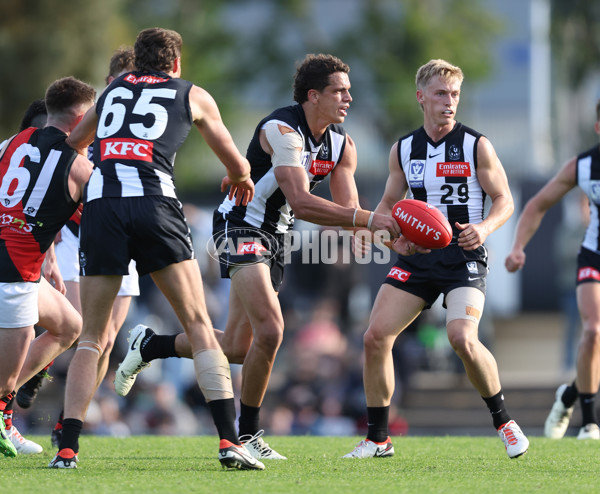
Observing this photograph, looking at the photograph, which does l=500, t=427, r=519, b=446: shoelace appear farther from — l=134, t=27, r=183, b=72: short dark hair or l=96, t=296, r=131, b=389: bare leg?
l=134, t=27, r=183, b=72: short dark hair

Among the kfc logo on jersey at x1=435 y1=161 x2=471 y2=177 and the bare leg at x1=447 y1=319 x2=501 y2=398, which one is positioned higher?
the kfc logo on jersey at x1=435 y1=161 x2=471 y2=177

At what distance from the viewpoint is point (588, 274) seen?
25.3 ft

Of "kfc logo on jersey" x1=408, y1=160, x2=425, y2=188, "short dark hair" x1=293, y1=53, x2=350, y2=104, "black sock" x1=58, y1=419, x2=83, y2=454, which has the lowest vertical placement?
"black sock" x1=58, y1=419, x2=83, y2=454

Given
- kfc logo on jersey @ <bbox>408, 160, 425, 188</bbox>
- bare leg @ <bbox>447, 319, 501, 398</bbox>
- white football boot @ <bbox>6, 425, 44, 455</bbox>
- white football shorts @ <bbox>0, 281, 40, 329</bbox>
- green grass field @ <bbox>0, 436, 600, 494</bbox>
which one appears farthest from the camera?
white football boot @ <bbox>6, 425, 44, 455</bbox>

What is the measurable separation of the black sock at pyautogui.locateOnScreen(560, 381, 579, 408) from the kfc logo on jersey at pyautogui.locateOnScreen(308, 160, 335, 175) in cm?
330

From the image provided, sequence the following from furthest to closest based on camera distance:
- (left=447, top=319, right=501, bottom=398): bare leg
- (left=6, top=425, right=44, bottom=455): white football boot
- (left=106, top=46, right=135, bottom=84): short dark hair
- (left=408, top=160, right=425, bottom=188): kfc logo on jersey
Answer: (left=106, top=46, right=135, bottom=84): short dark hair, (left=6, top=425, right=44, bottom=455): white football boot, (left=408, top=160, right=425, bottom=188): kfc logo on jersey, (left=447, top=319, right=501, bottom=398): bare leg

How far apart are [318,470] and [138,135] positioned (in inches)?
88.4

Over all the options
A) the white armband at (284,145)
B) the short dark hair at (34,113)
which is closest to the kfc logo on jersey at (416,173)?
the white armband at (284,145)

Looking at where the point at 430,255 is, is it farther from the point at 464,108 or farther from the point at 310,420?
the point at 464,108

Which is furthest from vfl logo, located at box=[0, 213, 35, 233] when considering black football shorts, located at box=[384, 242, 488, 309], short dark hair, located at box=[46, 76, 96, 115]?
black football shorts, located at box=[384, 242, 488, 309]

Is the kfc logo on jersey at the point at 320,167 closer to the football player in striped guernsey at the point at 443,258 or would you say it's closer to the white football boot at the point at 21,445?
the football player in striped guernsey at the point at 443,258

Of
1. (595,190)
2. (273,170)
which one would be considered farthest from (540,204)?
(273,170)

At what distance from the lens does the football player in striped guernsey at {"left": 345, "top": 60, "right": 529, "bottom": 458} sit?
6.21 meters

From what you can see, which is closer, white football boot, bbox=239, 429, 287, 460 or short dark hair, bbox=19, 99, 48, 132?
white football boot, bbox=239, 429, 287, 460
